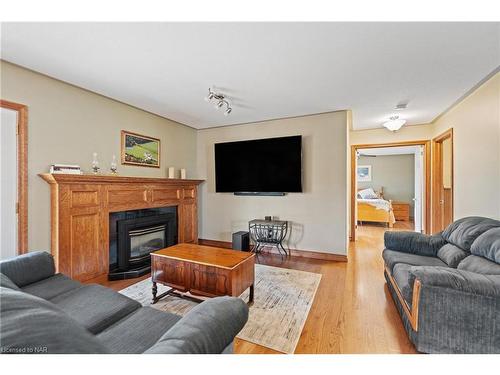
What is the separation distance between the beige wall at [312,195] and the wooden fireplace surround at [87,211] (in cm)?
173

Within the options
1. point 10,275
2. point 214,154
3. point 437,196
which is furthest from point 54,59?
point 437,196

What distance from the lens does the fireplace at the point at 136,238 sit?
297 centimetres

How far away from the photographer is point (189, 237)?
13.8ft

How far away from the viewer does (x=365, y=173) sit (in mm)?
8344

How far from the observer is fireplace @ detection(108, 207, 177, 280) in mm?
2971

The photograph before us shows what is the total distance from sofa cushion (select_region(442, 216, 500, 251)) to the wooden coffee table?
201 centimetres

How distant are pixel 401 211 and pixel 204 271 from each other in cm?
771

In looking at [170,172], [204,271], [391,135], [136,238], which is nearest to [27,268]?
[204,271]

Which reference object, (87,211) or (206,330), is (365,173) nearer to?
(87,211)

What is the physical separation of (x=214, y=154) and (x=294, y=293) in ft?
9.85

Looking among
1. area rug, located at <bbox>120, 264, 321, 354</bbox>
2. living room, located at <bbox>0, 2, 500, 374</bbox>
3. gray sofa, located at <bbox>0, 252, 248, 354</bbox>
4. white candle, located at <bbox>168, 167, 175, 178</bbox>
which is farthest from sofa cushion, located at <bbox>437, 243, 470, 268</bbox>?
white candle, located at <bbox>168, 167, 175, 178</bbox>
